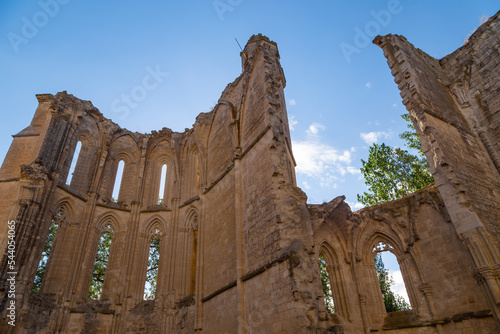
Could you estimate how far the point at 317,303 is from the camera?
6.23 m

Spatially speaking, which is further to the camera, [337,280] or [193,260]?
[193,260]

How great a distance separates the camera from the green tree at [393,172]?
17031mm

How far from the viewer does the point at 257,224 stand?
316 inches

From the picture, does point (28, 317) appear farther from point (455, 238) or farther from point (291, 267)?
point (455, 238)

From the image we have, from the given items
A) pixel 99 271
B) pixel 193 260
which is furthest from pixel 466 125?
pixel 99 271

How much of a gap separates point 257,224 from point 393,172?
12.2m

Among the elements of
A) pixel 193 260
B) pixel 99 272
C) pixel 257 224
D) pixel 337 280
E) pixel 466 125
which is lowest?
pixel 337 280

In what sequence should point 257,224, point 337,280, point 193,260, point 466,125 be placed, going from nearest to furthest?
point 257,224, point 337,280, point 466,125, point 193,260

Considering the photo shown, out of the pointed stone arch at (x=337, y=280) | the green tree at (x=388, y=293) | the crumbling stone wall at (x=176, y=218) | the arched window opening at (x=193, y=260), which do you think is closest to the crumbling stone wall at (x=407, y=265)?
the pointed stone arch at (x=337, y=280)

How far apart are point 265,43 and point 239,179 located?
485 cm

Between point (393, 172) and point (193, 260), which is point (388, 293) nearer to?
point (393, 172)

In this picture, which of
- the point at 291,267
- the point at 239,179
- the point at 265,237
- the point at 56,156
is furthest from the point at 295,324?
the point at 56,156

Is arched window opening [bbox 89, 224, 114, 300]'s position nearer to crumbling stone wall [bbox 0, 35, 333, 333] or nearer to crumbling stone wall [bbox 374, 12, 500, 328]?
crumbling stone wall [bbox 0, 35, 333, 333]

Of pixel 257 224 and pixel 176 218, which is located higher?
pixel 176 218
